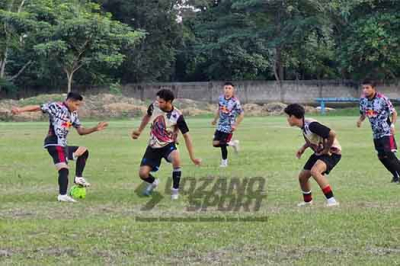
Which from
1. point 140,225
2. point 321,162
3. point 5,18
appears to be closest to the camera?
point 140,225

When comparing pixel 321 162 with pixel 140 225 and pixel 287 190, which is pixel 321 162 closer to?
pixel 287 190

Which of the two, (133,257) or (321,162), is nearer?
(133,257)

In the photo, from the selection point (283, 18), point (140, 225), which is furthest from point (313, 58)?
point (140, 225)

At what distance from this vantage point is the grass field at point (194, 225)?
672 centimetres

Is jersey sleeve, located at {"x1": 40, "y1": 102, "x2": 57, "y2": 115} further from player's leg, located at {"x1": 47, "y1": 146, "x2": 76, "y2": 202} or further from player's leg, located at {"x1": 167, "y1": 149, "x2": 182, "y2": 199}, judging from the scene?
player's leg, located at {"x1": 167, "y1": 149, "x2": 182, "y2": 199}

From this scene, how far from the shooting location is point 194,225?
27.3 feet

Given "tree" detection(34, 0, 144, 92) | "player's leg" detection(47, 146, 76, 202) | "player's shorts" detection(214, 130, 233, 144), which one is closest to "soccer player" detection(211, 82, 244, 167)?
"player's shorts" detection(214, 130, 233, 144)

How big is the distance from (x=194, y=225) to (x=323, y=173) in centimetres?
241

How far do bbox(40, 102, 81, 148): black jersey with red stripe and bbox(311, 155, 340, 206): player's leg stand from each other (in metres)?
3.84

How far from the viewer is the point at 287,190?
11672mm

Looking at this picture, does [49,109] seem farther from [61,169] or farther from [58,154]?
[61,169]

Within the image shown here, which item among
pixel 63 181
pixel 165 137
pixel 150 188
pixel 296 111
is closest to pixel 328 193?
pixel 296 111

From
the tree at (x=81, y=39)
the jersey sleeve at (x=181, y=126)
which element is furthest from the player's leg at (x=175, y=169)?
the tree at (x=81, y=39)

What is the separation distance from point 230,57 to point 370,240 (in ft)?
171
